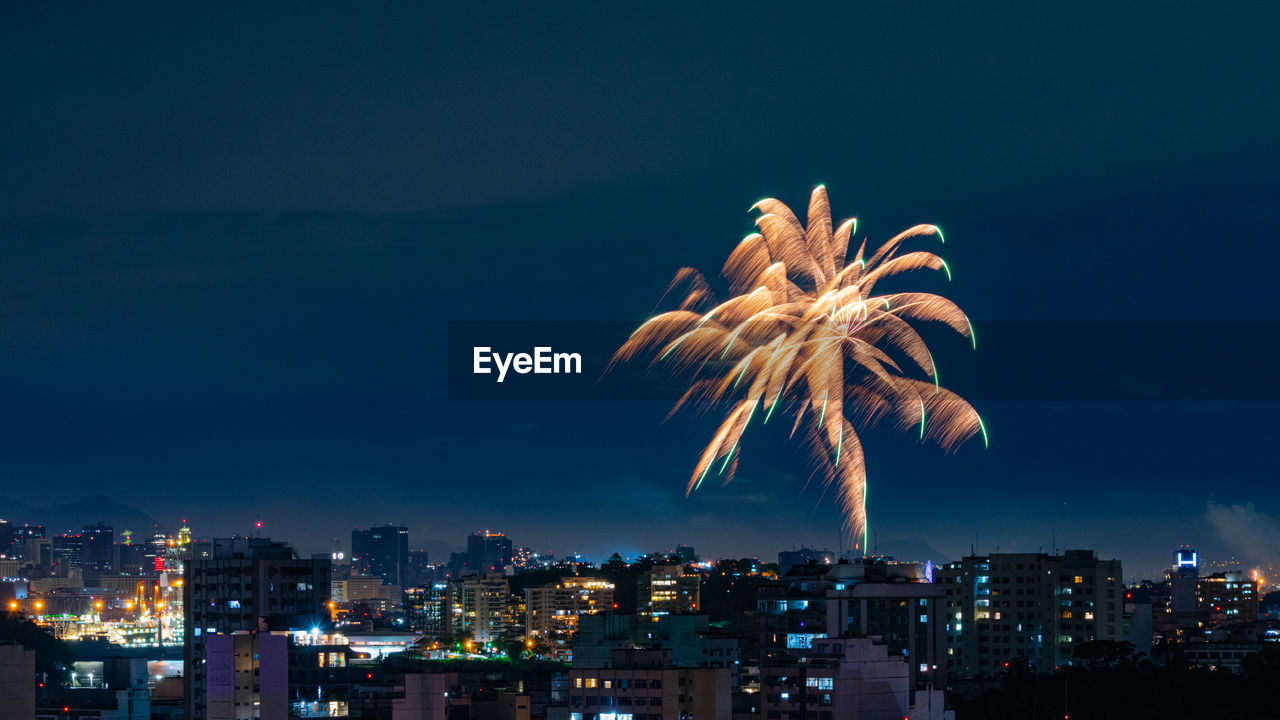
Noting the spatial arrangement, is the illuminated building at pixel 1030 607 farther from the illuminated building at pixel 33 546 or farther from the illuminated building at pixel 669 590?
the illuminated building at pixel 33 546

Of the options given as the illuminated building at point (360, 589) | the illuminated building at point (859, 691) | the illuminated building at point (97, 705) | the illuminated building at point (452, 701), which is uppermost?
the illuminated building at point (859, 691)

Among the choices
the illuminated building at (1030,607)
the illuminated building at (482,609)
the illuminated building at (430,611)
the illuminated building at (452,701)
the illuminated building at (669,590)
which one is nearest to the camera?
the illuminated building at (452,701)

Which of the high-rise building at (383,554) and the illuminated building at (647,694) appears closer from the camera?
the illuminated building at (647,694)

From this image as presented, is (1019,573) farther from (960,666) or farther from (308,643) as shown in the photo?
(308,643)

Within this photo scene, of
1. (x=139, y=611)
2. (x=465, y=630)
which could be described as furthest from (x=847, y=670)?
(x=139, y=611)

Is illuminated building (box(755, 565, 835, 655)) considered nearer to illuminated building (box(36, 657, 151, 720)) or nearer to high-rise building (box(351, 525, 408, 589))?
illuminated building (box(36, 657, 151, 720))

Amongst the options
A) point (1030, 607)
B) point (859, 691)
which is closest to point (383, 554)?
point (1030, 607)

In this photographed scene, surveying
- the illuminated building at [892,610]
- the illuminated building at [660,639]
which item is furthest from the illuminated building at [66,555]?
the illuminated building at [892,610]
